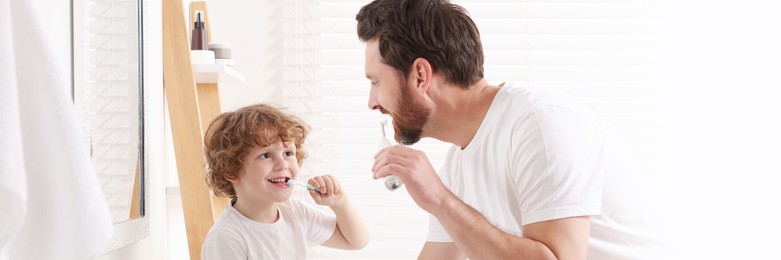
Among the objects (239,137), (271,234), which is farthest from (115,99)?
(271,234)

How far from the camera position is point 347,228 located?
5.20 ft

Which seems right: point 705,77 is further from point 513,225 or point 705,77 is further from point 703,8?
point 513,225

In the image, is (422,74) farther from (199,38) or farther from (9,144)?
(9,144)

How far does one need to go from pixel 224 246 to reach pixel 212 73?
0.52 meters

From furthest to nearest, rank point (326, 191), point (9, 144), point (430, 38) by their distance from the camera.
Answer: point (326, 191) → point (430, 38) → point (9, 144)

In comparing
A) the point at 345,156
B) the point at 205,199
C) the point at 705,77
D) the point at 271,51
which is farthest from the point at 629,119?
the point at 205,199

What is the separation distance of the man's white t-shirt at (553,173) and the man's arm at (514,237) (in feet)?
0.06

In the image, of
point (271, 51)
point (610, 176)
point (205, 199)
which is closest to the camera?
point (610, 176)

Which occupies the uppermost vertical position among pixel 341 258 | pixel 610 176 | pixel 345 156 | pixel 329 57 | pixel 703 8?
pixel 703 8

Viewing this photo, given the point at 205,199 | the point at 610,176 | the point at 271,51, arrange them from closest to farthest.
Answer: the point at 610,176
the point at 205,199
the point at 271,51

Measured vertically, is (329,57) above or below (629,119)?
above

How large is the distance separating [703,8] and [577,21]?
0.41 metres

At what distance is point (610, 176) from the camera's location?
126cm

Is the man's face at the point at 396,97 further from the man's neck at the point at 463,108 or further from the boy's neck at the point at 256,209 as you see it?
the boy's neck at the point at 256,209
